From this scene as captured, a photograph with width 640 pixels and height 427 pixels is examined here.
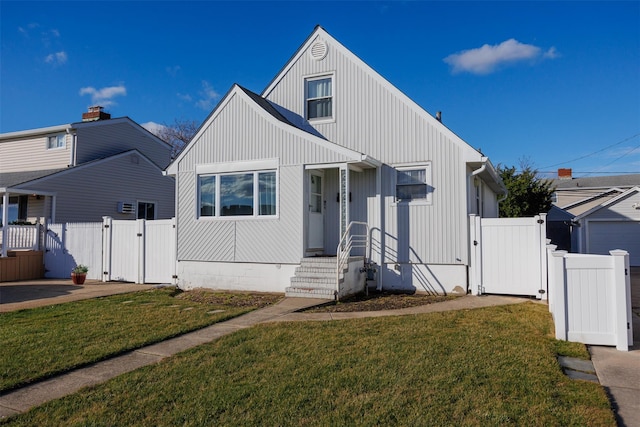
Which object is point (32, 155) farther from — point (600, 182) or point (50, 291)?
point (600, 182)

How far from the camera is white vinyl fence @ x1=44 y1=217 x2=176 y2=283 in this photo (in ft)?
41.8

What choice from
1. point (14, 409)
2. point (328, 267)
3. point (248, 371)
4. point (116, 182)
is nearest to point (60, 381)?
point (14, 409)

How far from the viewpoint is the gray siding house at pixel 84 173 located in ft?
55.4

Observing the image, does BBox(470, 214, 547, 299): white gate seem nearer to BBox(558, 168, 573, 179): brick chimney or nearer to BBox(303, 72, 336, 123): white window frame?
BBox(303, 72, 336, 123): white window frame

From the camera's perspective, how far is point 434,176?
10555mm

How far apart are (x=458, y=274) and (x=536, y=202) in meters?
15.6

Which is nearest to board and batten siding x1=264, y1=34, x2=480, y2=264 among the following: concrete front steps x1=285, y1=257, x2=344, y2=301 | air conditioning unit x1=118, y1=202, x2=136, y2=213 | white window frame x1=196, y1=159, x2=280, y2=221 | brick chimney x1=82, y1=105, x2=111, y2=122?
concrete front steps x1=285, y1=257, x2=344, y2=301

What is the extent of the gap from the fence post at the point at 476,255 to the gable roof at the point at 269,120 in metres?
2.76

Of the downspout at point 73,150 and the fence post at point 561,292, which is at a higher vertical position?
the downspout at point 73,150

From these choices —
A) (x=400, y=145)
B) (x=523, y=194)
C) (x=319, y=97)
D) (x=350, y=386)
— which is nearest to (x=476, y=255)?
(x=400, y=145)

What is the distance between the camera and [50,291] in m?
11.7

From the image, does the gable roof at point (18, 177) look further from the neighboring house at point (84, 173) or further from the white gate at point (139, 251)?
the white gate at point (139, 251)

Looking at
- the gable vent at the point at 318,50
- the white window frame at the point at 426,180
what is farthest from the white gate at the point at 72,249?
the white window frame at the point at 426,180

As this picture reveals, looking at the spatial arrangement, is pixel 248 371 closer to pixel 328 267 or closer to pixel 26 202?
pixel 328 267
